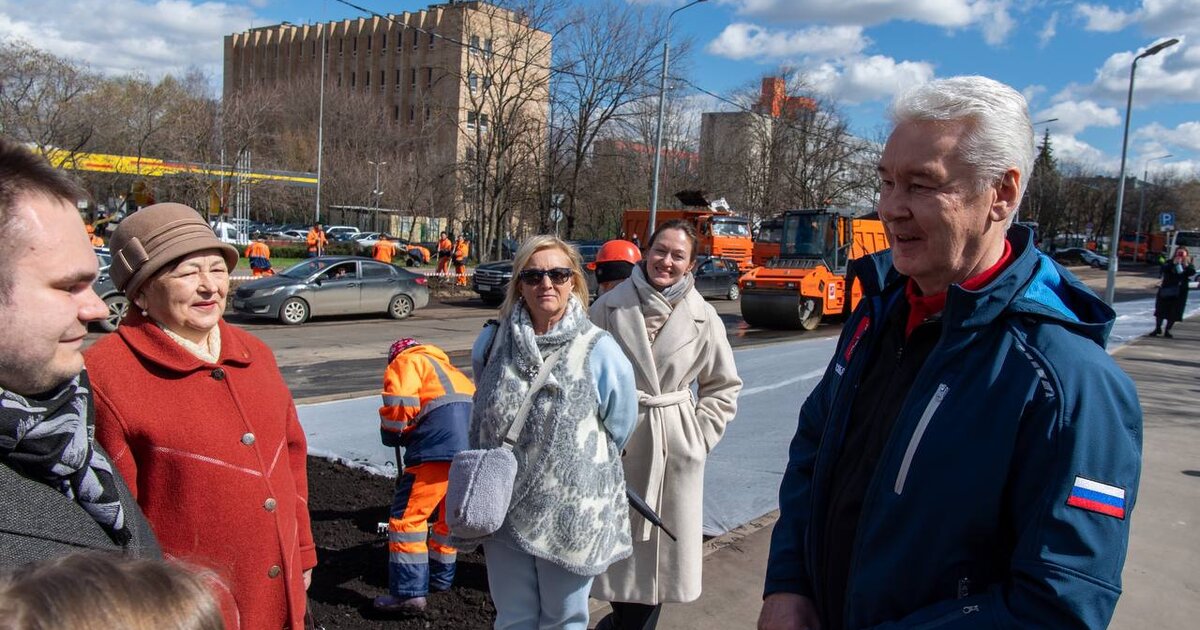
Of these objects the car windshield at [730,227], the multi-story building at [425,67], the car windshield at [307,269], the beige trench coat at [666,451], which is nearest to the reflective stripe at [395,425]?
the beige trench coat at [666,451]

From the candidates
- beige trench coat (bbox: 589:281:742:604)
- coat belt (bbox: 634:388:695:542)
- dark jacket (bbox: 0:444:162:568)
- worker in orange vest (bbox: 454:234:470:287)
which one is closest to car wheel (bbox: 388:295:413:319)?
worker in orange vest (bbox: 454:234:470:287)

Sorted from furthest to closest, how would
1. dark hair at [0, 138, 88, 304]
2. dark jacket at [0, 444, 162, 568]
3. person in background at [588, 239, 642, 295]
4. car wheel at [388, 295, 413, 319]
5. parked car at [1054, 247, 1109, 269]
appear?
parked car at [1054, 247, 1109, 269], car wheel at [388, 295, 413, 319], person in background at [588, 239, 642, 295], dark hair at [0, 138, 88, 304], dark jacket at [0, 444, 162, 568]

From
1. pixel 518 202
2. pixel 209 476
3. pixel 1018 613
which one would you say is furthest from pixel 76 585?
pixel 518 202

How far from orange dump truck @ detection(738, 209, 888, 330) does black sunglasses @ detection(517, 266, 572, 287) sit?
16285 millimetres

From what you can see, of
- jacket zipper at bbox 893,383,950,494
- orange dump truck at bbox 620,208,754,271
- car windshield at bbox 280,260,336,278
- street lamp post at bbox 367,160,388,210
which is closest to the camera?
jacket zipper at bbox 893,383,950,494

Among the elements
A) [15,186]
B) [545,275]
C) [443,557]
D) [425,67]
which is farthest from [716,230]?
[15,186]

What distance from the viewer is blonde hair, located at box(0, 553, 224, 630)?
94 cm

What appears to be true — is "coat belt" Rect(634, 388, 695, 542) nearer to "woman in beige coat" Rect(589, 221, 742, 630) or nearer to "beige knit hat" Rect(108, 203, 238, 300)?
"woman in beige coat" Rect(589, 221, 742, 630)

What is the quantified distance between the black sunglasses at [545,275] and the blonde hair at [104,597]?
6.77ft

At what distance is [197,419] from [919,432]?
1846 millimetres

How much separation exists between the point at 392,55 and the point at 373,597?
87.8m

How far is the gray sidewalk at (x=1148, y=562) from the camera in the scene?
4027 mm

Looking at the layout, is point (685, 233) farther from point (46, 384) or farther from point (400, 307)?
point (400, 307)

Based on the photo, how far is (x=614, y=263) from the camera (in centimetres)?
454
